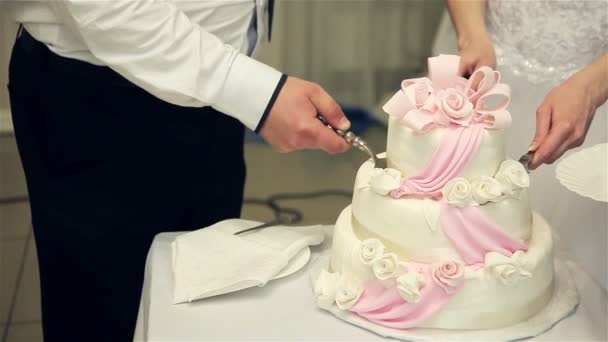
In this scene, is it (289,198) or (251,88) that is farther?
(289,198)

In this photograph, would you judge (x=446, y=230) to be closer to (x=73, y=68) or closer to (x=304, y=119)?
(x=304, y=119)

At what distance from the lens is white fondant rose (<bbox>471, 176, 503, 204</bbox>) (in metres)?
0.90

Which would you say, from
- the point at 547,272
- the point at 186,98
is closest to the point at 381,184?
the point at 547,272

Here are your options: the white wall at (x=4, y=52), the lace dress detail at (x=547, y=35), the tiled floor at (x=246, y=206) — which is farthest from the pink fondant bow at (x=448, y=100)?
the white wall at (x=4, y=52)

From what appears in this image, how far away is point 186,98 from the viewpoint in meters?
1.11

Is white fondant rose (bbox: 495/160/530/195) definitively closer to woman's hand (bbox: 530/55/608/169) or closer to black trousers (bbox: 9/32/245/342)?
woman's hand (bbox: 530/55/608/169)

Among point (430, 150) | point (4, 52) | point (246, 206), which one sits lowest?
point (246, 206)

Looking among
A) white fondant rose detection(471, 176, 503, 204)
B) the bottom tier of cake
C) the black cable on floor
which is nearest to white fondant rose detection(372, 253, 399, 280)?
the bottom tier of cake

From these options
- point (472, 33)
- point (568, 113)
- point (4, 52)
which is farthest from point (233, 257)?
point (4, 52)

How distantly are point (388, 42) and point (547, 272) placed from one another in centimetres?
206

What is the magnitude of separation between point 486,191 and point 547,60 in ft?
1.67

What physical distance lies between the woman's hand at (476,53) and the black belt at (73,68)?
487 mm

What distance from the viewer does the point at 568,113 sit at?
1.03 m

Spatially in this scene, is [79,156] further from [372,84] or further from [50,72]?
[372,84]
